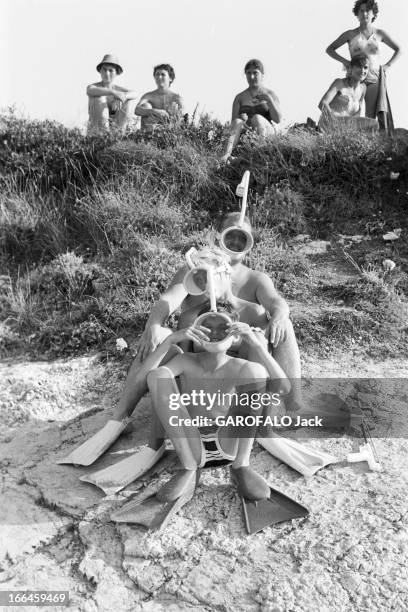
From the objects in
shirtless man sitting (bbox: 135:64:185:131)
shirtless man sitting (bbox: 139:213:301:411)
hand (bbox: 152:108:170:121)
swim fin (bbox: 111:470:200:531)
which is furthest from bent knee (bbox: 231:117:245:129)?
swim fin (bbox: 111:470:200:531)

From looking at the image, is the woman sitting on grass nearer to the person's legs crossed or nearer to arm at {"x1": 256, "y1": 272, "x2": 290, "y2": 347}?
the person's legs crossed

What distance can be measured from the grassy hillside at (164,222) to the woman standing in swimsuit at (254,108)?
6.9 inches

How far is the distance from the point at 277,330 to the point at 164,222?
124 inches

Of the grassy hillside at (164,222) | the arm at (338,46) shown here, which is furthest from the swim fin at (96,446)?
the arm at (338,46)

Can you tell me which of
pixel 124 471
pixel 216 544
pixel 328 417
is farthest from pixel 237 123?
pixel 216 544

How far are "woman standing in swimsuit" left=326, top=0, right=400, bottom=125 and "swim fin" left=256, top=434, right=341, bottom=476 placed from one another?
16.3 feet

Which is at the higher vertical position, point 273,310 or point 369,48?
point 369,48

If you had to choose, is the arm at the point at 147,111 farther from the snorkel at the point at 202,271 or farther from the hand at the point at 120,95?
the snorkel at the point at 202,271

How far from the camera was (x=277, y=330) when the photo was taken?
12.0 feet

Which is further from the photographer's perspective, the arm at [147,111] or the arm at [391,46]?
the arm at [391,46]

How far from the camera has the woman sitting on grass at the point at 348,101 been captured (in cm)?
723

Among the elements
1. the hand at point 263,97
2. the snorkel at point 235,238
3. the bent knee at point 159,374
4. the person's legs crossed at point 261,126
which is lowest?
the bent knee at point 159,374

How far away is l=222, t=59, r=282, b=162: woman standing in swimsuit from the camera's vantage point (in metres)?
7.23

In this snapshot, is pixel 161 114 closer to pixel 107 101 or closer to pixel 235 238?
pixel 107 101
